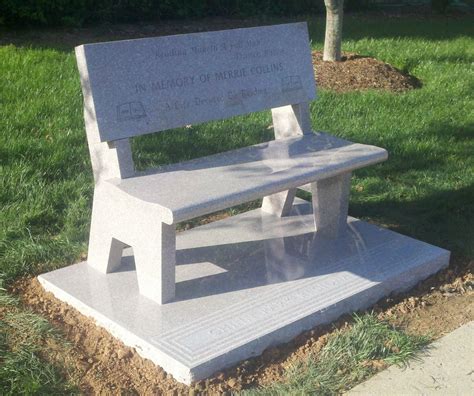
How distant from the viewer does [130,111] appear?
4055 millimetres

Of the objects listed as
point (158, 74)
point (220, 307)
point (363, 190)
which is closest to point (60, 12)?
point (363, 190)

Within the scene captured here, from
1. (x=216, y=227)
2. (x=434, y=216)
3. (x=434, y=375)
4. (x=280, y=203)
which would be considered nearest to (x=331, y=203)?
(x=280, y=203)

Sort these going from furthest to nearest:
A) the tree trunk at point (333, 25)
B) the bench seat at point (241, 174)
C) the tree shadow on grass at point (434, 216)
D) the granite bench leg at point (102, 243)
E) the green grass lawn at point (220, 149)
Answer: the tree trunk at point (333, 25) → the tree shadow on grass at point (434, 216) → the green grass lawn at point (220, 149) → the granite bench leg at point (102, 243) → the bench seat at point (241, 174)

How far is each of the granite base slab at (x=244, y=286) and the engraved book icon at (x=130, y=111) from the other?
80 cm

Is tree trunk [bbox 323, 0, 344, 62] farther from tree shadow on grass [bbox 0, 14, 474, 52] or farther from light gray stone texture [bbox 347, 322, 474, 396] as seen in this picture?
light gray stone texture [bbox 347, 322, 474, 396]

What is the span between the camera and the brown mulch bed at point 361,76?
26.4ft

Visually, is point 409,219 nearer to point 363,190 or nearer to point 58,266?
point 363,190

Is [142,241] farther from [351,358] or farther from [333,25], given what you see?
[333,25]

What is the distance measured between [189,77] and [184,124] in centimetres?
25

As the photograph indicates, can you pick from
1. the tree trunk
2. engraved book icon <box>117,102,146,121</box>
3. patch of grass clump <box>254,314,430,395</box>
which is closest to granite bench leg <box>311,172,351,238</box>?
patch of grass clump <box>254,314,430,395</box>

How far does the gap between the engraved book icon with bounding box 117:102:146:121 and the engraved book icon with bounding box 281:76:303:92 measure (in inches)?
39.9

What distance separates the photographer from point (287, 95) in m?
4.81

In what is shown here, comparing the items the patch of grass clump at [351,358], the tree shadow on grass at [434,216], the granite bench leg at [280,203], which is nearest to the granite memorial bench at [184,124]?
the granite bench leg at [280,203]

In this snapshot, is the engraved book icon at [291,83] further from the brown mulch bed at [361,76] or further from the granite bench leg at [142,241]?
the brown mulch bed at [361,76]
